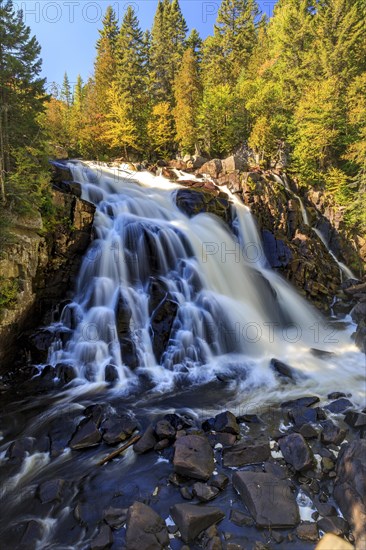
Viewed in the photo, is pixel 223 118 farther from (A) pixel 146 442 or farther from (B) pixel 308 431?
(A) pixel 146 442

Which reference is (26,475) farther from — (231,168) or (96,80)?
(96,80)

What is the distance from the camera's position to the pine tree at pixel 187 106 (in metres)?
27.8

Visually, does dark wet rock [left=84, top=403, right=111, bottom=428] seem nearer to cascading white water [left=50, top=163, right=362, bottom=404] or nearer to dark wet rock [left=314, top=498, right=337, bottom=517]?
cascading white water [left=50, top=163, right=362, bottom=404]

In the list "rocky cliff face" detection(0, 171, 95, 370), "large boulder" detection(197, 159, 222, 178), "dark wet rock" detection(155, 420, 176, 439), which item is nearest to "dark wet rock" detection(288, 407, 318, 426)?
"dark wet rock" detection(155, 420, 176, 439)

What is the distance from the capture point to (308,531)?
14.0 ft

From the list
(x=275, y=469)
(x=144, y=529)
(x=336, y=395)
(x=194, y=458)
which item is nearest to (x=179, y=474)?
(x=194, y=458)

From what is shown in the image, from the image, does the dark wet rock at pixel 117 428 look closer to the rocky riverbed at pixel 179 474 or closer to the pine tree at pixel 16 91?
the rocky riverbed at pixel 179 474

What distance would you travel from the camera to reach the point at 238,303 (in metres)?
12.6

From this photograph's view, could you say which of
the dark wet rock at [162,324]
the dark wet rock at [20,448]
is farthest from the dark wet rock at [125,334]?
the dark wet rock at [20,448]

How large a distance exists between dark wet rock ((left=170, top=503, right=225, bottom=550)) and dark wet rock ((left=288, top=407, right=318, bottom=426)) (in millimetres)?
3068

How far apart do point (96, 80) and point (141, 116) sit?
380 inches

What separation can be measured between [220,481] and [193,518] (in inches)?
36.1

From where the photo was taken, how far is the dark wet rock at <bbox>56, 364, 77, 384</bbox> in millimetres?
8828

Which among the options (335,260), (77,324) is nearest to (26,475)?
(77,324)
